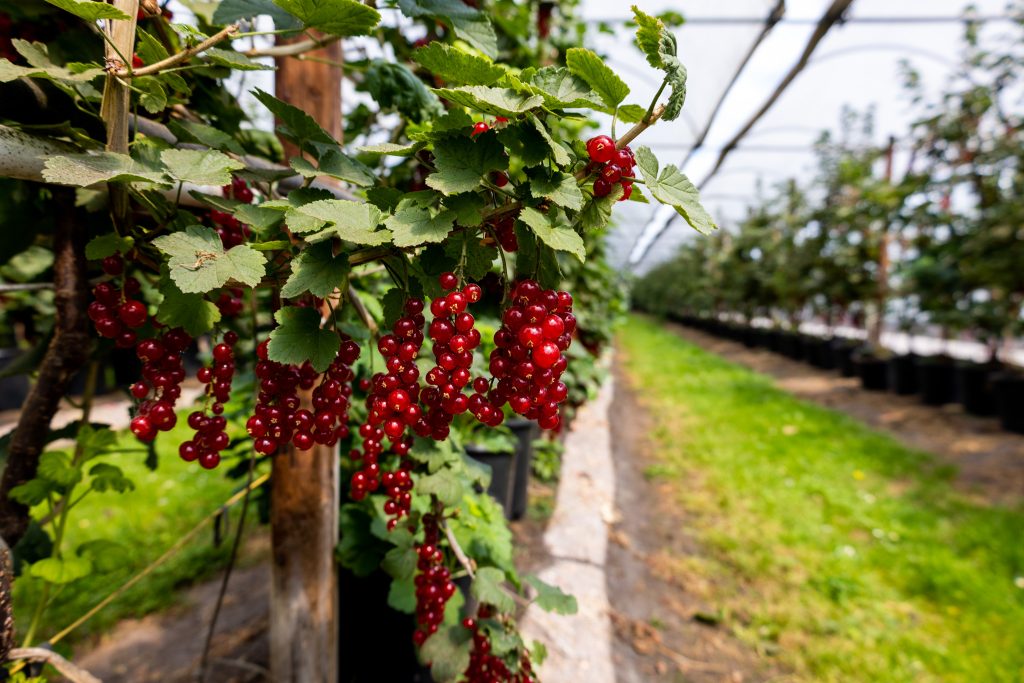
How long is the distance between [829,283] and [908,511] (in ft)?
19.7

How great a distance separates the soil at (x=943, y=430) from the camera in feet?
12.3

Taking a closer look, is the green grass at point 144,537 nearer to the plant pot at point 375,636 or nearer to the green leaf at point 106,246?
the plant pot at point 375,636

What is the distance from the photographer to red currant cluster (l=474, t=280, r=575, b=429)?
0.58 m

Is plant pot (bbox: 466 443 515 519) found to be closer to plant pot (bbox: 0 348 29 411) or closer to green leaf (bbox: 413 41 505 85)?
green leaf (bbox: 413 41 505 85)

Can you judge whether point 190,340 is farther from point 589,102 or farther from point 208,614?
point 208,614

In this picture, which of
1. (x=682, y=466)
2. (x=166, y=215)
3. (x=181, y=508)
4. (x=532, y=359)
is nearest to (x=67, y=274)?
(x=166, y=215)

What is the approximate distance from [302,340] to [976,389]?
7.13 meters

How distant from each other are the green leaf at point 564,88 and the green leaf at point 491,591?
0.98 metres

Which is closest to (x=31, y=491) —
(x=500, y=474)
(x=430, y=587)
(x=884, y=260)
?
(x=430, y=587)

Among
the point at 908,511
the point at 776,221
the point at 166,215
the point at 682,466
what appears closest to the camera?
the point at 166,215

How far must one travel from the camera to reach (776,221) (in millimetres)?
10898

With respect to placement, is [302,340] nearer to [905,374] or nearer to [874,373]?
[905,374]

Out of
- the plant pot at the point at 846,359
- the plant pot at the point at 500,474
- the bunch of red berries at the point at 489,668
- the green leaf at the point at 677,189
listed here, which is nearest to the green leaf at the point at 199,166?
the green leaf at the point at 677,189

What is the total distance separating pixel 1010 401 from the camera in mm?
4742
